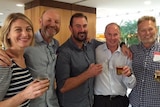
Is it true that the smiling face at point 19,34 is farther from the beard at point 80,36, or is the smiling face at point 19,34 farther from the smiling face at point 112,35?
the smiling face at point 112,35

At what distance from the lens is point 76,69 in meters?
2.15

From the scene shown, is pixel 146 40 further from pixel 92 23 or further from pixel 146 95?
pixel 92 23

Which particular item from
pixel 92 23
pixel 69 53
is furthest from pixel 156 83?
pixel 92 23

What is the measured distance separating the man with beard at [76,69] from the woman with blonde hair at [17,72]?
1.60 ft

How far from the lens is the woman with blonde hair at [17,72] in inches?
51.5

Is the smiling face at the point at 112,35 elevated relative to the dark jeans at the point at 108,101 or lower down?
elevated

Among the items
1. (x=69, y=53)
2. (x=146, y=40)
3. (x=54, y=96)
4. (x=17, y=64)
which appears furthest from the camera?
(x=146, y=40)

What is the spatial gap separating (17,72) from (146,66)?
1.41m

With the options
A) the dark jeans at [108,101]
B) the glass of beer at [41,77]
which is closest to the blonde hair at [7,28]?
the glass of beer at [41,77]

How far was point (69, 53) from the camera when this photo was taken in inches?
84.4

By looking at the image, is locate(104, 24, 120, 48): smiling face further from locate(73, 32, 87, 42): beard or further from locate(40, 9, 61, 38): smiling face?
locate(40, 9, 61, 38): smiling face

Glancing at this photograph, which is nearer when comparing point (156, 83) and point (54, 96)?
point (54, 96)

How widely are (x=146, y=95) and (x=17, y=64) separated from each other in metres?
1.42

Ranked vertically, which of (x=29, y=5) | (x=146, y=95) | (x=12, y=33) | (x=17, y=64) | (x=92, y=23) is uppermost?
(x=29, y=5)
